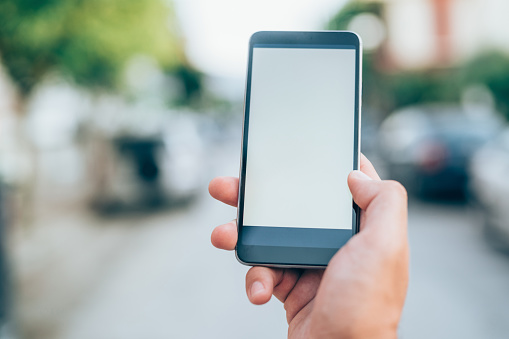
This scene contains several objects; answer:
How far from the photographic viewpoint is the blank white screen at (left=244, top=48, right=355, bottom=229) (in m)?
2.14

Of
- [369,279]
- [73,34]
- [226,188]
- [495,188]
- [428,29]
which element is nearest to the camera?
[369,279]

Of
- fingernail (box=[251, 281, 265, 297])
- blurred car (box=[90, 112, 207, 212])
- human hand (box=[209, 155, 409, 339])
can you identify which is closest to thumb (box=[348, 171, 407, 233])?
human hand (box=[209, 155, 409, 339])

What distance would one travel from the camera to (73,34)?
32.6 feet

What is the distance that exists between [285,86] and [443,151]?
27.3ft

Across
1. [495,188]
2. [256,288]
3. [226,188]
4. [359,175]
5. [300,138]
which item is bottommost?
[495,188]

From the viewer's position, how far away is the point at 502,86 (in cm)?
2277

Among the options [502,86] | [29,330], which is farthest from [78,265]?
[502,86]

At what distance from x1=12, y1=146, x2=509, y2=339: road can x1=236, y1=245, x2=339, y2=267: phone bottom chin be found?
2797 mm

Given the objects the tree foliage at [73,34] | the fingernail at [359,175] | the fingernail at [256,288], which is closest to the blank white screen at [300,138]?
the fingernail at [359,175]

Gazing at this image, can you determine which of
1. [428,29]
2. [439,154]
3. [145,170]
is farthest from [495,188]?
[428,29]

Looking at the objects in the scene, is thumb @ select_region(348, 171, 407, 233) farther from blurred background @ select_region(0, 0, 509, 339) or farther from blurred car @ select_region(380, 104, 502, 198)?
blurred car @ select_region(380, 104, 502, 198)

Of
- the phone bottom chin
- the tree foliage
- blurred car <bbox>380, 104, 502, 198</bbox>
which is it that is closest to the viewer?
the phone bottom chin

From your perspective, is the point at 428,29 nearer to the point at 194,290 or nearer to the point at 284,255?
the point at 194,290

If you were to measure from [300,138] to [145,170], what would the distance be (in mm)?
8833
